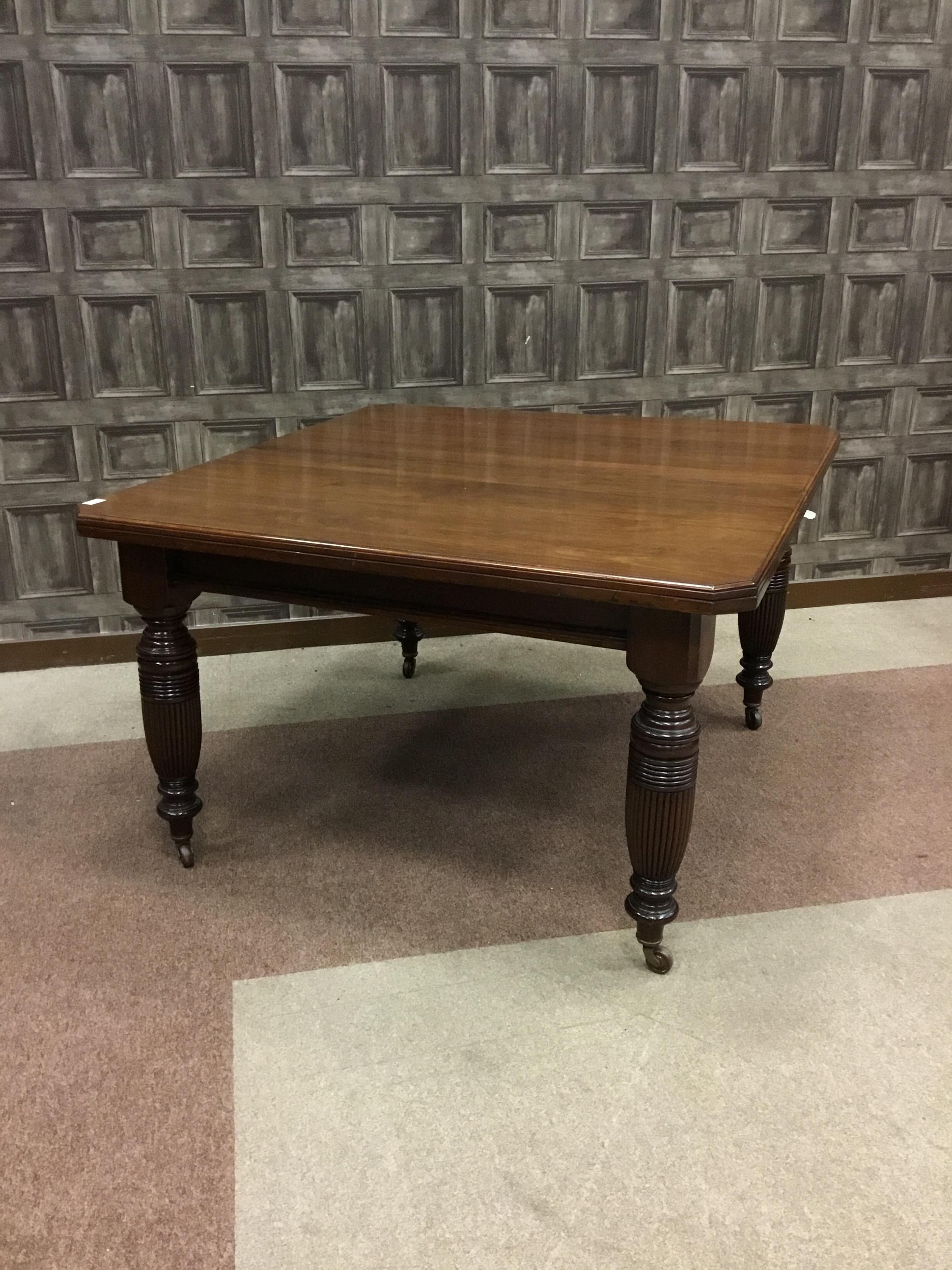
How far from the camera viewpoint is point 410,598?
69.5 inches

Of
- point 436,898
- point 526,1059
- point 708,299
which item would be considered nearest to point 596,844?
point 436,898

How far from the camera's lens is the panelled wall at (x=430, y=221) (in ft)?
8.86

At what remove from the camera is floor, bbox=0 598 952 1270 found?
1.37 m

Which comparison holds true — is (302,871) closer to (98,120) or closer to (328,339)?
(328,339)

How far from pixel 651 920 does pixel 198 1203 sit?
0.81 metres

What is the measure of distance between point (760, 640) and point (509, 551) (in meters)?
1.17

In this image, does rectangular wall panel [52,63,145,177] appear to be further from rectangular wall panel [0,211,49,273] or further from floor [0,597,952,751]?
floor [0,597,952,751]

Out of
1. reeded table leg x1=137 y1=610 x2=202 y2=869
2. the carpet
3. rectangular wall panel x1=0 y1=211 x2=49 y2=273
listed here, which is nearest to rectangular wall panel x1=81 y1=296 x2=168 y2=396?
rectangular wall panel x1=0 y1=211 x2=49 y2=273

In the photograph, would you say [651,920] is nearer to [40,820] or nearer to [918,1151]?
[918,1151]

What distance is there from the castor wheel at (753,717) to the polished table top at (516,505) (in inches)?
26.9

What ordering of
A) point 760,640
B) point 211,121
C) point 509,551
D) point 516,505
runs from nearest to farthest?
point 509,551 → point 516,505 → point 760,640 → point 211,121

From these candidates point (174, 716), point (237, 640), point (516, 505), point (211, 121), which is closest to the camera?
point (516, 505)

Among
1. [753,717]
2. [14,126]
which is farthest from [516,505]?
[14,126]

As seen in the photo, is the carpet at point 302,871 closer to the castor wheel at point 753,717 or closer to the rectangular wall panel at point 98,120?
the castor wheel at point 753,717
